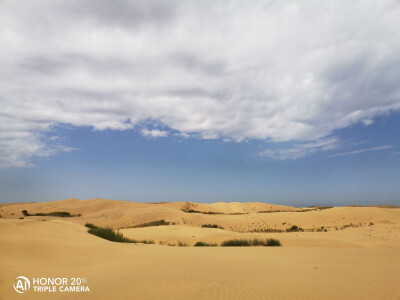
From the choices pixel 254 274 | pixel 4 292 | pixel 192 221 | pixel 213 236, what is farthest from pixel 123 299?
pixel 192 221

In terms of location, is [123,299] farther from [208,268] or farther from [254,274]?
[254,274]

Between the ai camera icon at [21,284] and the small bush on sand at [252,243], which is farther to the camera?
the small bush on sand at [252,243]

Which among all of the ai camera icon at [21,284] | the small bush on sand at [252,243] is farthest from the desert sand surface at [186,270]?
the small bush on sand at [252,243]

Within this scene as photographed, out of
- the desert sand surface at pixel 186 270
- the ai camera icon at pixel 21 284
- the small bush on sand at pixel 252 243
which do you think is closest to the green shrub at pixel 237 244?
the small bush on sand at pixel 252 243

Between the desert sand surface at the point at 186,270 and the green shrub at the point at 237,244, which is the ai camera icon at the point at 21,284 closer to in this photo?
the desert sand surface at the point at 186,270

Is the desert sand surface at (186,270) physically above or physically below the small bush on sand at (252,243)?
above

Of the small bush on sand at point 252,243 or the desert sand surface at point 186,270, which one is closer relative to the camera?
the desert sand surface at point 186,270

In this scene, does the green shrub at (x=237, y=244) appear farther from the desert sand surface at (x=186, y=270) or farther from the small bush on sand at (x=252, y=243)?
the desert sand surface at (x=186, y=270)

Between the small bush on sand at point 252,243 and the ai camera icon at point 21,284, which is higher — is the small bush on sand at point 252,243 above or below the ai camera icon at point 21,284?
below

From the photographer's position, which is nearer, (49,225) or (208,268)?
(208,268)

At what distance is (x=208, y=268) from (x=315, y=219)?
1039 inches

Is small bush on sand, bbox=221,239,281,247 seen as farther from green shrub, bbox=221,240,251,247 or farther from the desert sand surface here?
the desert sand surface

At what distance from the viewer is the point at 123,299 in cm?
475

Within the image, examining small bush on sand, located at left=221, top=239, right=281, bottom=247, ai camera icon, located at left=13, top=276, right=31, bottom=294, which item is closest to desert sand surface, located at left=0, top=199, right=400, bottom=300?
ai camera icon, located at left=13, top=276, right=31, bottom=294
